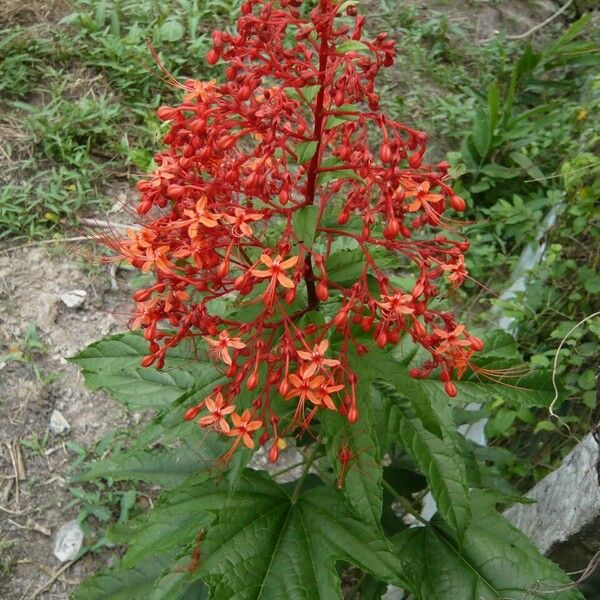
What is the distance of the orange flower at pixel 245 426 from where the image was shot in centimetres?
162

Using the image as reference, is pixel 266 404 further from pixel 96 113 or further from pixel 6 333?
pixel 96 113

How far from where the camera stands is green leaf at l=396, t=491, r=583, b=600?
6.46 ft

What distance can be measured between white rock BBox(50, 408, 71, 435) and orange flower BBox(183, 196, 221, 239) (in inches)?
80.8

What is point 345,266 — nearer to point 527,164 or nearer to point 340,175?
point 340,175

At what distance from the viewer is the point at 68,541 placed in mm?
3014

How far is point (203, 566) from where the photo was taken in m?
1.74

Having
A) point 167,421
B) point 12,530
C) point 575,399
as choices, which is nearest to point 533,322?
point 575,399

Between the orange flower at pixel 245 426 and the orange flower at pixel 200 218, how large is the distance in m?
0.42

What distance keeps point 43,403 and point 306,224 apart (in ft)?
7.09

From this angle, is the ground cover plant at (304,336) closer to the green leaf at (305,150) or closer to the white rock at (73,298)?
the green leaf at (305,150)

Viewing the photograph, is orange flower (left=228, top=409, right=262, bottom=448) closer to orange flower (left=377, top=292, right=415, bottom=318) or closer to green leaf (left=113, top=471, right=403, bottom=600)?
green leaf (left=113, top=471, right=403, bottom=600)

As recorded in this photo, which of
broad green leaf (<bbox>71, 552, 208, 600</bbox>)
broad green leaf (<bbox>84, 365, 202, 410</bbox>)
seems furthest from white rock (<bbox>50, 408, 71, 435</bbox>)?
broad green leaf (<bbox>84, 365, 202, 410</bbox>)

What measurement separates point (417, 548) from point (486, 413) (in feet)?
2.16

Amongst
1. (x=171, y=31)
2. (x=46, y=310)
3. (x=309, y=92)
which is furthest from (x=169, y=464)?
(x=171, y=31)
